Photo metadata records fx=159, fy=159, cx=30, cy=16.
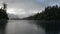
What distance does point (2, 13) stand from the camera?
364 feet

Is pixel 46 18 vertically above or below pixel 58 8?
below

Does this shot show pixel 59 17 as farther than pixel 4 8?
Yes

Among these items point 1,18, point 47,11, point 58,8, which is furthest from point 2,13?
point 58,8

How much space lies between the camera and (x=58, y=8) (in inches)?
5389

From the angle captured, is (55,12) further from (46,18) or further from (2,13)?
(2,13)

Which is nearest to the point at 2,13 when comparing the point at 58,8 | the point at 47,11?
the point at 47,11

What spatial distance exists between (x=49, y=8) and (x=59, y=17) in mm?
13204

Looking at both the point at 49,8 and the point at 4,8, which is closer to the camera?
the point at 4,8

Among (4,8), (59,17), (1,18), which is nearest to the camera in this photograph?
(1,18)

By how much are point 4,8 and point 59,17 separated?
44.9 m

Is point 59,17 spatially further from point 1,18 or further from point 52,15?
point 1,18

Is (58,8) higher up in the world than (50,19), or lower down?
higher up

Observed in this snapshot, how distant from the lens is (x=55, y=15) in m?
128

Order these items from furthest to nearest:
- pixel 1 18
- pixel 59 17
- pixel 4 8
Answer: pixel 59 17 → pixel 4 8 → pixel 1 18
